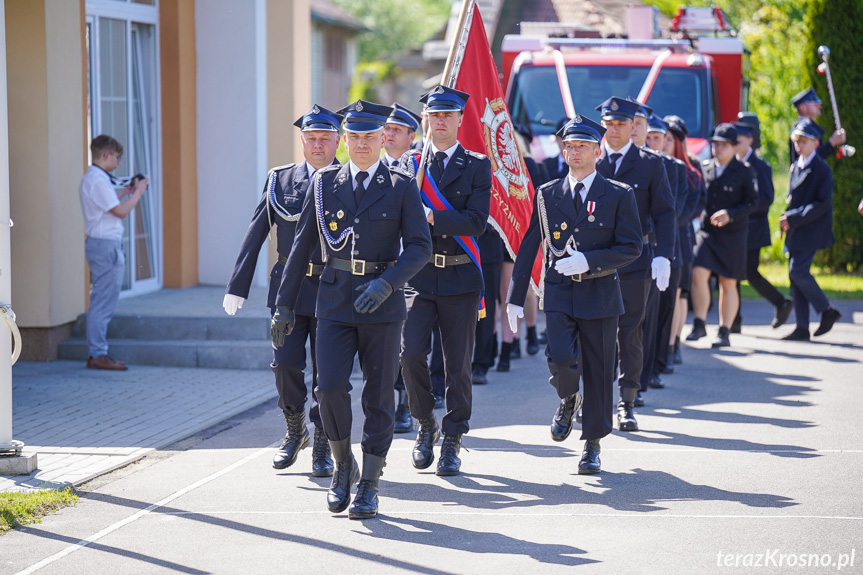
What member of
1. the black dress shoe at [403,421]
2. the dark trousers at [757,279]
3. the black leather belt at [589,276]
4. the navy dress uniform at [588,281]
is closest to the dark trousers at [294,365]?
the navy dress uniform at [588,281]

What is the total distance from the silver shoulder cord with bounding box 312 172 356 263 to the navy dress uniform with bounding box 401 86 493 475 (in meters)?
0.94

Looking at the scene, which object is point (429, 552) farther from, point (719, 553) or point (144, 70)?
point (144, 70)

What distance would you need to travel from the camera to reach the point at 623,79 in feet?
47.2

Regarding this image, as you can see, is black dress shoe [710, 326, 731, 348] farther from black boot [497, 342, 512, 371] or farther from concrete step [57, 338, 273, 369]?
concrete step [57, 338, 273, 369]

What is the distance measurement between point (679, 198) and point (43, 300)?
5.51 meters

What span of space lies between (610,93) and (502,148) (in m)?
6.05

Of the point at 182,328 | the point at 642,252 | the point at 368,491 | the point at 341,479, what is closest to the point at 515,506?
the point at 368,491

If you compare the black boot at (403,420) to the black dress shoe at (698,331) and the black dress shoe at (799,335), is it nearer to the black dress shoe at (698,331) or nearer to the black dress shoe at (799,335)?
the black dress shoe at (698,331)

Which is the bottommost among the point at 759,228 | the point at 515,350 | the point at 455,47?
the point at 515,350

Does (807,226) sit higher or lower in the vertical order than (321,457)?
higher

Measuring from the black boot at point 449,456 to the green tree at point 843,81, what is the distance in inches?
463

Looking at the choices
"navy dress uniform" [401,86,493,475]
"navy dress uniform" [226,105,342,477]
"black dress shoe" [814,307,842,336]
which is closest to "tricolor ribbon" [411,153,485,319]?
"navy dress uniform" [401,86,493,475]

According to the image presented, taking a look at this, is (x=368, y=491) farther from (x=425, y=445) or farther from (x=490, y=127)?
(x=490, y=127)

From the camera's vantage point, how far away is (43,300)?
10.9 m
